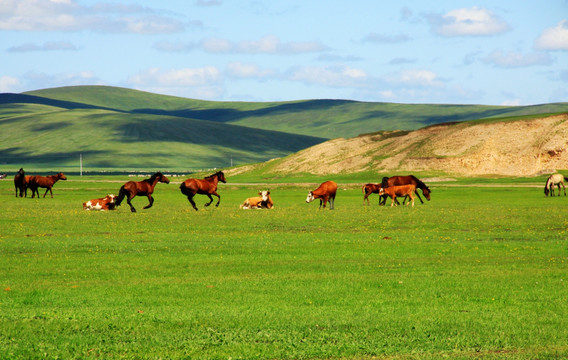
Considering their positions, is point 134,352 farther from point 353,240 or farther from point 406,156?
point 406,156

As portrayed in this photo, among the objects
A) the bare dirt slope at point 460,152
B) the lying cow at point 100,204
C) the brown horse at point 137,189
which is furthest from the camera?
the bare dirt slope at point 460,152

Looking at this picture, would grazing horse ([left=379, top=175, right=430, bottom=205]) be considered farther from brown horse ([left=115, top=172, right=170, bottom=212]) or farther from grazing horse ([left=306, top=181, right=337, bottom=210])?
brown horse ([left=115, top=172, right=170, bottom=212])

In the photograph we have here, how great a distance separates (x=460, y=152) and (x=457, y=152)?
1.70 ft

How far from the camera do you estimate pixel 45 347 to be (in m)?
11.6

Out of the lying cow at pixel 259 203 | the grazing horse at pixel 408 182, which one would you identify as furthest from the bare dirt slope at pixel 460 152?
the lying cow at pixel 259 203

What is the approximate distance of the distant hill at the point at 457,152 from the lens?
10700 cm

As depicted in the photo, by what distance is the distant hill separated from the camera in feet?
351

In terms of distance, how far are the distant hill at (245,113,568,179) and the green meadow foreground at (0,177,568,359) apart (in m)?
77.7

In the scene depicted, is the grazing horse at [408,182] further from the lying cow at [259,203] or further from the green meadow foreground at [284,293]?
the green meadow foreground at [284,293]

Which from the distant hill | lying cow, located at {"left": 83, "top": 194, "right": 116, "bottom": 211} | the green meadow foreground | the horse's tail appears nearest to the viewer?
the green meadow foreground

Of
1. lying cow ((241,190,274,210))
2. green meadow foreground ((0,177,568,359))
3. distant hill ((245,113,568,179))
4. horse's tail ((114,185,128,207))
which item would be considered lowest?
green meadow foreground ((0,177,568,359))

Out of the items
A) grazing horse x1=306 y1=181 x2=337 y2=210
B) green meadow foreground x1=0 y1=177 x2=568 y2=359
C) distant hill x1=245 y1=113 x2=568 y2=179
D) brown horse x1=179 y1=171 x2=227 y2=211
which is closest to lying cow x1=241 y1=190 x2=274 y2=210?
brown horse x1=179 y1=171 x2=227 y2=211

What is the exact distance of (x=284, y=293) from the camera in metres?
16.3

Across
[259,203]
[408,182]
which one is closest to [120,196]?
[259,203]
